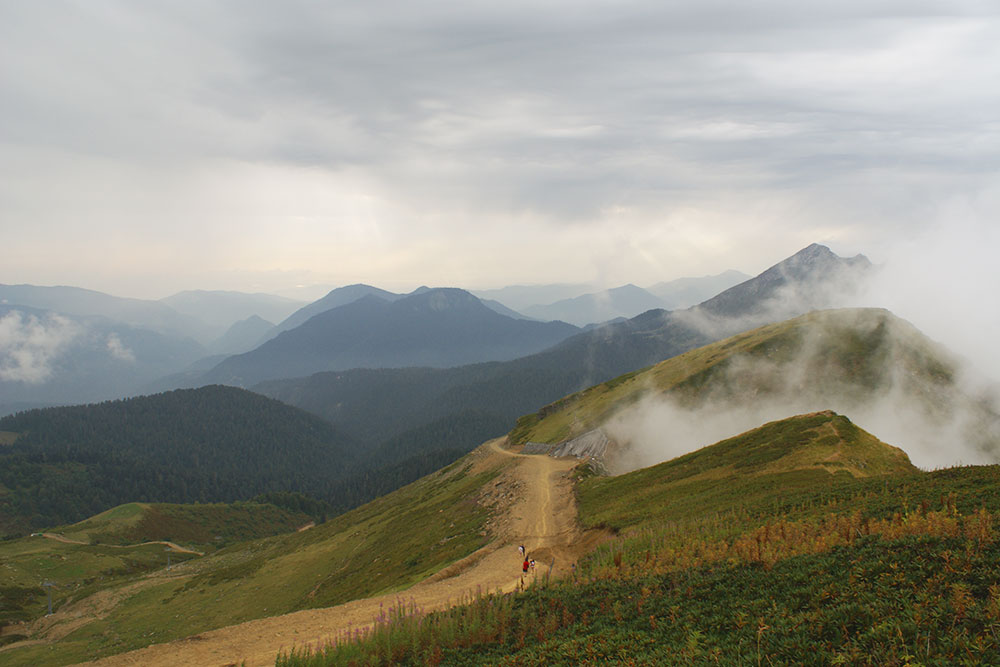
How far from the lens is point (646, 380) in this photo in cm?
11250

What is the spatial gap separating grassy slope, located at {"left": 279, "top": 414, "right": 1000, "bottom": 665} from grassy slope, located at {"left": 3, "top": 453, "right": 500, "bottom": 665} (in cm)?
2217

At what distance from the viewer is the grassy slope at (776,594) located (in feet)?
39.3

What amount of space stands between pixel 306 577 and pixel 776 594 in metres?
67.0

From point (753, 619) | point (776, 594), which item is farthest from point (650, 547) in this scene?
point (753, 619)

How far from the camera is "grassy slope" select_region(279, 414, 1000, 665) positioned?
12.0m

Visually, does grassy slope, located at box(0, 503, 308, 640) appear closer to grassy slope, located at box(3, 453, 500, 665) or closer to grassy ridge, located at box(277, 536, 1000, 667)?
grassy slope, located at box(3, 453, 500, 665)

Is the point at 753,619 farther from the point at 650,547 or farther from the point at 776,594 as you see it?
the point at 650,547

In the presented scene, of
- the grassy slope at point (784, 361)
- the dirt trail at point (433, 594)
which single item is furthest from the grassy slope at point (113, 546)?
the grassy slope at point (784, 361)

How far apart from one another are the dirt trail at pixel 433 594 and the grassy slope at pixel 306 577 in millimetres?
4520

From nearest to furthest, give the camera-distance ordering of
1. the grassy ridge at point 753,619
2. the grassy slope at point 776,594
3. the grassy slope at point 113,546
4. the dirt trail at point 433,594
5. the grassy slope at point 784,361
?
the grassy ridge at point 753,619 < the grassy slope at point 776,594 < the dirt trail at point 433,594 < the grassy slope at point 113,546 < the grassy slope at point 784,361

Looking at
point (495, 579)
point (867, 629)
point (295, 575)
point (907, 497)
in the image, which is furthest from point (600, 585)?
point (295, 575)

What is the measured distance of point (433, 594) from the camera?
32.6 metres

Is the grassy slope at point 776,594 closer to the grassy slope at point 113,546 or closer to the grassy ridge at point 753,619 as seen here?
the grassy ridge at point 753,619

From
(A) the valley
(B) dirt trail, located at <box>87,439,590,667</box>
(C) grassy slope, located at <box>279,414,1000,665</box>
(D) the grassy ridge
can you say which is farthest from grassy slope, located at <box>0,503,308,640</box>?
(C) grassy slope, located at <box>279,414,1000,665</box>
